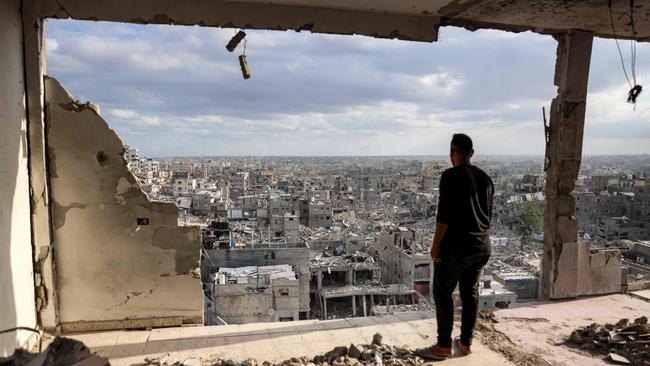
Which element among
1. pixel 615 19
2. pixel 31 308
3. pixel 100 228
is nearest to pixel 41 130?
pixel 100 228

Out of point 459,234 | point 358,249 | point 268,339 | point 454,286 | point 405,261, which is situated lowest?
point 358,249

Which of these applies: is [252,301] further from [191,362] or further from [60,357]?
[60,357]

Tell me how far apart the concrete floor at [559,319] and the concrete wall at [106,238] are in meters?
2.78

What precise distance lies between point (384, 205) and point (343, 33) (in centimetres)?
6652

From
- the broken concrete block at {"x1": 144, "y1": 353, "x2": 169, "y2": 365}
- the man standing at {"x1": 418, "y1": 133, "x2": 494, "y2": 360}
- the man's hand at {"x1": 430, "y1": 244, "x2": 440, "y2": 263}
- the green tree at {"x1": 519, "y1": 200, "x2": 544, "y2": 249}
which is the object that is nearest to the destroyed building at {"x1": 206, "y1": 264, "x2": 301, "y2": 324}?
the broken concrete block at {"x1": 144, "y1": 353, "x2": 169, "y2": 365}

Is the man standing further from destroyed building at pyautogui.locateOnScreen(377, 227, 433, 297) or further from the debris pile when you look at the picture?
destroyed building at pyautogui.locateOnScreen(377, 227, 433, 297)

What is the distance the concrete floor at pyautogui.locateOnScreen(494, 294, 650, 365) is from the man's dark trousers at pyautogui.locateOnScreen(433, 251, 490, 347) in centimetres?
73

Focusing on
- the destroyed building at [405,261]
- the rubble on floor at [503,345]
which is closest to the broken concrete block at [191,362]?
the rubble on floor at [503,345]

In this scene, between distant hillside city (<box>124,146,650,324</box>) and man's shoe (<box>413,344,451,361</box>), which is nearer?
man's shoe (<box>413,344,451,361</box>)

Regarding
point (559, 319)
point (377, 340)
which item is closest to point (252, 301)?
point (559, 319)

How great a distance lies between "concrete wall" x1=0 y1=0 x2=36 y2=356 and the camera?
111 inches

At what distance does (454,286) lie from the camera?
2984 millimetres

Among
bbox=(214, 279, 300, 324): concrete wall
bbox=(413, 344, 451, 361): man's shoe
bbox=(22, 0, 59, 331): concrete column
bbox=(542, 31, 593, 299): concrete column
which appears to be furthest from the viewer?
bbox=(214, 279, 300, 324): concrete wall

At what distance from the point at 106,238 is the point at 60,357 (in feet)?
7.06
